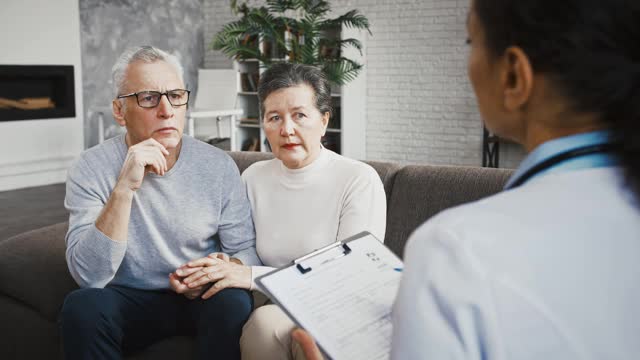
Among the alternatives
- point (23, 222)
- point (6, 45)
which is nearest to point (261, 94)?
point (23, 222)

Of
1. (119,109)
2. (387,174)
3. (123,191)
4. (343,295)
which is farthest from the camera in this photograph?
(387,174)

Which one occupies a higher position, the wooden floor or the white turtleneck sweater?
the white turtleneck sweater

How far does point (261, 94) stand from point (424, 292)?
4.90 ft

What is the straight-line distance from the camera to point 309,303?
1.00 m

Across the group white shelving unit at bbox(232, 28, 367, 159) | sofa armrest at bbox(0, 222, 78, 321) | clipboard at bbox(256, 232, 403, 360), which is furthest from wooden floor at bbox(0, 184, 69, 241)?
clipboard at bbox(256, 232, 403, 360)

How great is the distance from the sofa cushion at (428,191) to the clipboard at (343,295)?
910 millimetres

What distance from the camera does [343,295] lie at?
1041 millimetres

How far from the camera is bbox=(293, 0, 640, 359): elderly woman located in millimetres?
520

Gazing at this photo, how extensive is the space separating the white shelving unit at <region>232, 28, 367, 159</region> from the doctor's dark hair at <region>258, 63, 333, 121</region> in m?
5.07

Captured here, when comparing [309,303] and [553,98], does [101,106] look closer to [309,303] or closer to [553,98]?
[309,303]

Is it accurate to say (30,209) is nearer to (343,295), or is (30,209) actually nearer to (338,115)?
(338,115)

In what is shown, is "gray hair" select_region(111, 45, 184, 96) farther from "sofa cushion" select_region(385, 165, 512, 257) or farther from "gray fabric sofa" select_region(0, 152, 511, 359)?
"sofa cushion" select_region(385, 165, 512, 257)

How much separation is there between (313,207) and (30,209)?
4289mm

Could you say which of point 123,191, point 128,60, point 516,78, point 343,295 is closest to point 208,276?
point 123,191
